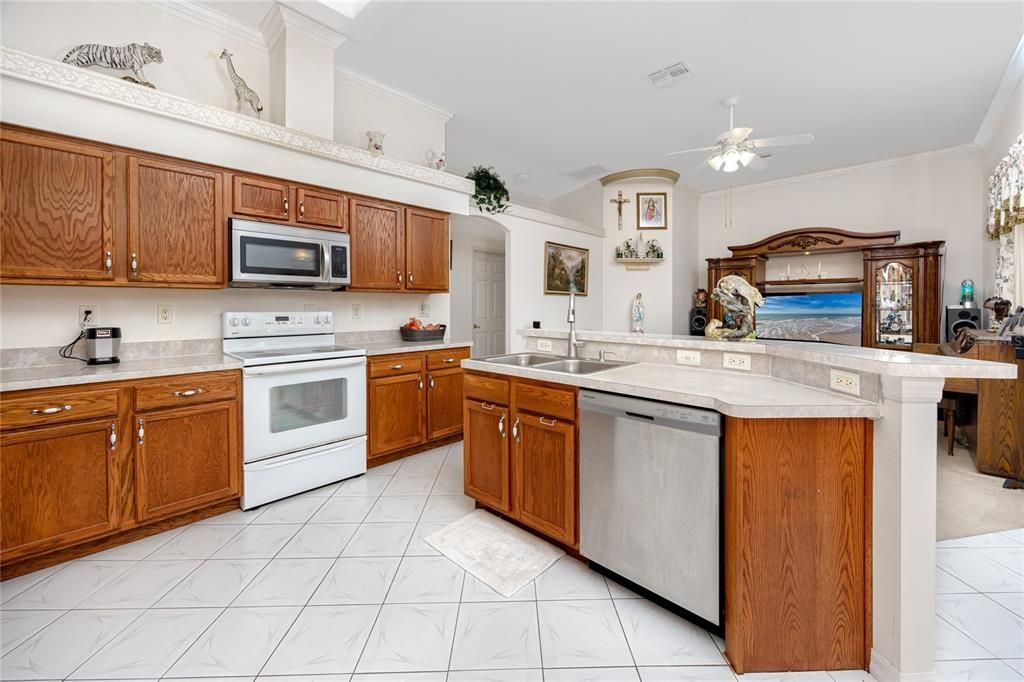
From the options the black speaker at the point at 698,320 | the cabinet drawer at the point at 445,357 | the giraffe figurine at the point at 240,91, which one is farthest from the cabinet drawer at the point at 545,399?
the black speaker at the point at 698,320

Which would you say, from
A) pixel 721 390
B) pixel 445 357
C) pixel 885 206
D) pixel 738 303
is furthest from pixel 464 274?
pixel 885 206

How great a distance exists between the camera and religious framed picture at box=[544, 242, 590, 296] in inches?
217

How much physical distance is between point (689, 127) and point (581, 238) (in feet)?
6.49

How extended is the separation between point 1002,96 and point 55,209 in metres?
7.08

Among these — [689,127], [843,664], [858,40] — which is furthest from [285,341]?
[858,40]

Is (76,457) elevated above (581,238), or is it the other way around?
(581,238)

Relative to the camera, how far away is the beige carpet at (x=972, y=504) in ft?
7.66

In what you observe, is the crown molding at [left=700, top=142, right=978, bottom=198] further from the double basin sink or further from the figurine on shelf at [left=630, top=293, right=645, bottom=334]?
the double basin sink

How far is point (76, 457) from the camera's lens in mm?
1984

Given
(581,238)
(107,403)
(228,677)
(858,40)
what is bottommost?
(228,677)

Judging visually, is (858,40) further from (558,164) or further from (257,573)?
(257,573)

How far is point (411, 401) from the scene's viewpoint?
343 cm

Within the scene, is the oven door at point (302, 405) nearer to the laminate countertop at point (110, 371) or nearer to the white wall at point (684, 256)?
the laminate countertop at point (110, 371)

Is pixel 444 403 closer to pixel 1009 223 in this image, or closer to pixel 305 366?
pixel 305 366
